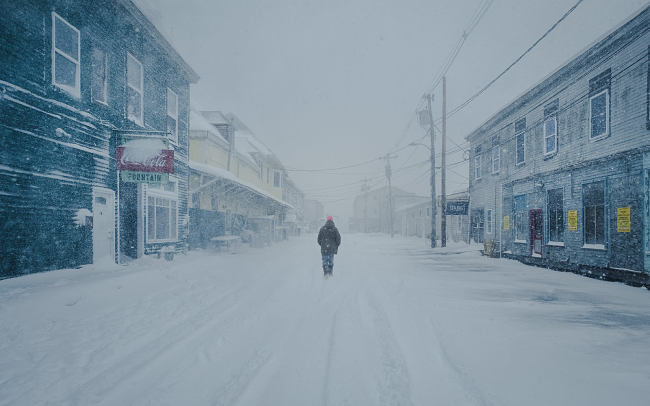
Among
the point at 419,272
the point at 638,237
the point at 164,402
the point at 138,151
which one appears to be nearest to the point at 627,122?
the point at 638,237

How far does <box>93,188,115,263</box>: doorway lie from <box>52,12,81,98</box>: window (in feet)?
9.90

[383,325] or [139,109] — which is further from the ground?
[139,109]

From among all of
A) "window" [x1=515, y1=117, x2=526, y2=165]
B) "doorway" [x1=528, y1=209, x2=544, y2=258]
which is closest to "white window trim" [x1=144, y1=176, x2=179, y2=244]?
"doorway" [x1=528, y1=209, x2=544, y2=258]

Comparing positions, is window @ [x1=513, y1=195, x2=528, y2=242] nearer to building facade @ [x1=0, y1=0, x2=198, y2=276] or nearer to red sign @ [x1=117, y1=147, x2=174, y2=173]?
red sign @ [x1=117, y1=147, x2=174, y2=173]

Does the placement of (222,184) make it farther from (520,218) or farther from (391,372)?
(391,372)

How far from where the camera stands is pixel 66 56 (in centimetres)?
902

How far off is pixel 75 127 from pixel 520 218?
19.0 metres

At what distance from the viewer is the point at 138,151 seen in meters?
10.5

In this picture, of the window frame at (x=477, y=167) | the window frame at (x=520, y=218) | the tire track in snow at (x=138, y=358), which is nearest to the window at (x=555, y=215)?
the window frame at (x=520, y=218)

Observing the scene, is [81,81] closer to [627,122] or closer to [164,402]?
[164,402]

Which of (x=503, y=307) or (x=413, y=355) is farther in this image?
(x=503, y=307)

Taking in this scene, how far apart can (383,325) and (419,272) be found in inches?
273

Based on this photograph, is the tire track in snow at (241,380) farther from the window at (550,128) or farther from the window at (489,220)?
the window at (489,220)

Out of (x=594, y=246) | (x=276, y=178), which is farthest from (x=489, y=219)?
(x=276, y=178)
